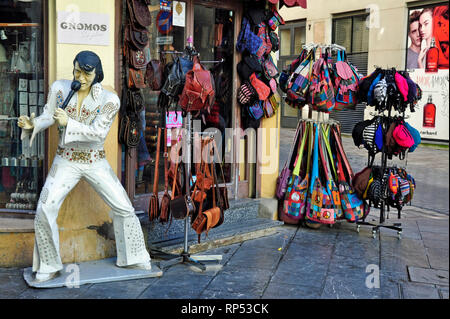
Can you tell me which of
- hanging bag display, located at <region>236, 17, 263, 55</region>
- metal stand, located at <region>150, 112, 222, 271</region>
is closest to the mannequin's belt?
metal stand, located at <region>150, 112, 222, 271</region>

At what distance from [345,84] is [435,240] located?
6.79 ft

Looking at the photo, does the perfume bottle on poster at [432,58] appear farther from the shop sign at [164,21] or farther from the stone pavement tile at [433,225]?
the shop sign at [164,21]

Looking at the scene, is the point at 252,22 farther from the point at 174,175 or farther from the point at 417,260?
the point at 417,260

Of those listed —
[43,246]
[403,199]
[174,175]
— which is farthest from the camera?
[403,199]

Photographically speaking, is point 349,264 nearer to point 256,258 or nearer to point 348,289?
point 348,289

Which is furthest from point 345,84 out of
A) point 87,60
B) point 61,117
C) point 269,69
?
point 61,117

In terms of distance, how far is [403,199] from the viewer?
6.07 metres

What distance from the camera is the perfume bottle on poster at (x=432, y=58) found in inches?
571

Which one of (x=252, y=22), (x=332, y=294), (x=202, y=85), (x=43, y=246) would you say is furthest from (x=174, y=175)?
(x=252, y=22)

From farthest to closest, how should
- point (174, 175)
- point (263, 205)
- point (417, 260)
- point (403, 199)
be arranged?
point (263, 205) < point (403, 199) < point (417, 260) < point (174, 175)

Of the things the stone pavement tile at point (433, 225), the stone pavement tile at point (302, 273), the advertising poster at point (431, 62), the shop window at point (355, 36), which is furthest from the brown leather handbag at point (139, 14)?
the shop window at point (355, 36)

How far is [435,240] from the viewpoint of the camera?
6.27 m

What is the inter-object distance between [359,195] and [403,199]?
493 mm

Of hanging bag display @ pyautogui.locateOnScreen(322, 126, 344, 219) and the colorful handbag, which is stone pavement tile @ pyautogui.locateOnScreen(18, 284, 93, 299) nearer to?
hanging bag display @ pyautogui.locateOnScreen(322, 126, 344, 219)
